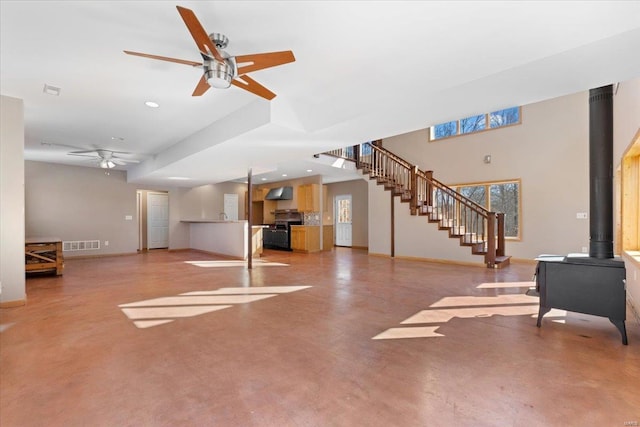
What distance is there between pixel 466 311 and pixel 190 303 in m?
3.58

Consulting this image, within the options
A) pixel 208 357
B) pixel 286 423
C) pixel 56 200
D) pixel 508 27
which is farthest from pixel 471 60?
pixel 56 200

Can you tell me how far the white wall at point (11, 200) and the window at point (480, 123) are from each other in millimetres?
7641

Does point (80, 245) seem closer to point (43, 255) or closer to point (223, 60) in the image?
point (43, 255)

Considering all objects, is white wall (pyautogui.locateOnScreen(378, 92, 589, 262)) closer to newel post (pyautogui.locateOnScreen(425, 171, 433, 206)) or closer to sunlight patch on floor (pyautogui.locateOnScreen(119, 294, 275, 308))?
newel post (pyautogui.locateOnScreen(425, 171, 433, 206))

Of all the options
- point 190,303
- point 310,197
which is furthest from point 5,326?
point 310,197

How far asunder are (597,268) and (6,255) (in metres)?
6.74

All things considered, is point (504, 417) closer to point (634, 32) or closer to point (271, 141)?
point (634, 32)

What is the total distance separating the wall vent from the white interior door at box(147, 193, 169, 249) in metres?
2.06

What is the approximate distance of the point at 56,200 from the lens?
8.45 meters

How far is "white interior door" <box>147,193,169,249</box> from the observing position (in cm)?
1115

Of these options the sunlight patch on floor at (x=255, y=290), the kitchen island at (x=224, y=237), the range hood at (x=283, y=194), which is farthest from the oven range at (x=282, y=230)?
the sunlight patch on floor at (x=255, y=290)

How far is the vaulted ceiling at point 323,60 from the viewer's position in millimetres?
2195

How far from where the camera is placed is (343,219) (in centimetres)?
1189

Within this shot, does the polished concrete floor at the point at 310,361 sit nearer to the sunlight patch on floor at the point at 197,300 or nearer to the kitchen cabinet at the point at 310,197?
the sunlight patch on floor at the point at 197,300
